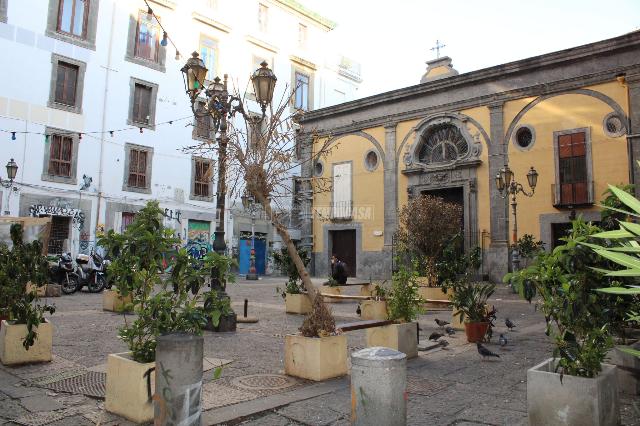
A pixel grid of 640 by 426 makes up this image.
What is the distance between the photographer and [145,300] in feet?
14.5

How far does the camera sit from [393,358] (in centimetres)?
355

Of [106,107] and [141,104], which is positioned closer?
[106,107]

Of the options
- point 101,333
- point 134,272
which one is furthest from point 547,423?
point 101,333

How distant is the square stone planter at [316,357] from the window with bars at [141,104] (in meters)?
21.2

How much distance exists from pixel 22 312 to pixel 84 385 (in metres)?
1.49

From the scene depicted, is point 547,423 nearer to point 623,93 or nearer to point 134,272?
point 134,272

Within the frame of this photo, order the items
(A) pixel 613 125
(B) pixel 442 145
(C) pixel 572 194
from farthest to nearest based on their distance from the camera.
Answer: (B) pixel 442 145 → (C) pixel 572 194 → (A) pixel 613 125

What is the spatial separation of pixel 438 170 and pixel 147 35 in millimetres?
16041

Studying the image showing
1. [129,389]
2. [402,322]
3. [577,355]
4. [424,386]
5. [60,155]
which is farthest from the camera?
[60,155]

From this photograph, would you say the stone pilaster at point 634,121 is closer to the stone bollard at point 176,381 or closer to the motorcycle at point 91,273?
the stone bollard at point 176,381

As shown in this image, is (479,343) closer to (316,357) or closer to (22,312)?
(316,357)

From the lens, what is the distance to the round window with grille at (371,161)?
25594mm

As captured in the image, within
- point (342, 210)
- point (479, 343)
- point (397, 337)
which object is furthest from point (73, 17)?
point (479, 343)

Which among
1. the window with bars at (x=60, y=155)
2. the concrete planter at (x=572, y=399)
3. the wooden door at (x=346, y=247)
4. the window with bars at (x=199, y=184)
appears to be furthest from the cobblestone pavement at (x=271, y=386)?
the window with bars at (x=199, y=184)
